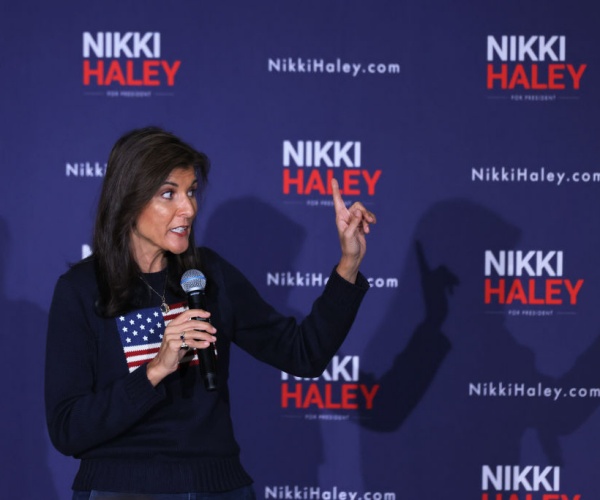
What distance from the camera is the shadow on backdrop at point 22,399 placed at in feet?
10.2

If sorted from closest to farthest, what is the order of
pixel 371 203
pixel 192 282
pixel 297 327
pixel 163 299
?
pixel 192 282
pixel 163 299
pixel 297 327
pixel 371 203

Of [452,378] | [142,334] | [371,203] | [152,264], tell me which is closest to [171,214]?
[152,264]

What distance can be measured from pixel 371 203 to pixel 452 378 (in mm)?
740

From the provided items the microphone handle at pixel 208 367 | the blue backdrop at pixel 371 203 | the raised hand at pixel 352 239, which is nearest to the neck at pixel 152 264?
the microphone handle at pixel 208 367

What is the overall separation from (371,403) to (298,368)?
1299 mm

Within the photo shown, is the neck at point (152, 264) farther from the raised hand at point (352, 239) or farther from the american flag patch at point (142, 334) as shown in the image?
the raised hand at point (352, 239)

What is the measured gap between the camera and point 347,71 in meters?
3.10

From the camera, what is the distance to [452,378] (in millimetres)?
3098

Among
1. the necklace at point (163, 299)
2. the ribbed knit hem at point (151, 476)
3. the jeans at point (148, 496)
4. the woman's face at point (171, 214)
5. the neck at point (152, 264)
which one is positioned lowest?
the jeans at point (148, 496)


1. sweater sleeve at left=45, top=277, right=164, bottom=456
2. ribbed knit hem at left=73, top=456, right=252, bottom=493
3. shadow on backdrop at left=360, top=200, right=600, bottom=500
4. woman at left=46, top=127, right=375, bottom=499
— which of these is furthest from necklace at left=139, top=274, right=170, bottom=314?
shadow on backdrop at left=360, top=200, right=600, bottom=500

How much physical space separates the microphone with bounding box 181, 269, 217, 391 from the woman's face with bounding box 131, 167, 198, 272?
0.08 metres

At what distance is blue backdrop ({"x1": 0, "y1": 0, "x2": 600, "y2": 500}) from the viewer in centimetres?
308

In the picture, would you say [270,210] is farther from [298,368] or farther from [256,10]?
[298,368]

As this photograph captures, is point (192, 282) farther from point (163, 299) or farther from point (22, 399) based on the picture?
point (22, 399)
